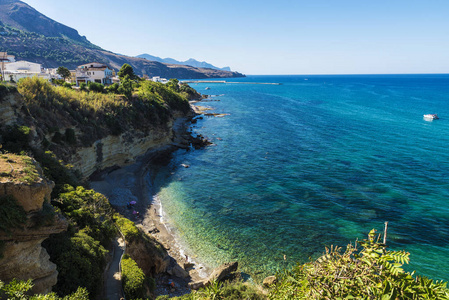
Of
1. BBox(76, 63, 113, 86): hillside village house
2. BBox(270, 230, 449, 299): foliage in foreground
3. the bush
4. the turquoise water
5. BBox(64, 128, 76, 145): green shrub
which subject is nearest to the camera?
BBox(270, 230, 449, 299): foliage in foreground

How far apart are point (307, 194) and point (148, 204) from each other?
926 inches

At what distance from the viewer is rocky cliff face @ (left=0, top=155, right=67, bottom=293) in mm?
12414

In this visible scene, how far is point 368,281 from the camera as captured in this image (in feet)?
22.7

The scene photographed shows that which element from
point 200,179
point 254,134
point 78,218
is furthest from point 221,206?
point 254,134

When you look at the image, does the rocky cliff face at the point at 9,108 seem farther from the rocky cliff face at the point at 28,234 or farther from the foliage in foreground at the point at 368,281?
the foliage in foreground at the point at 368,281

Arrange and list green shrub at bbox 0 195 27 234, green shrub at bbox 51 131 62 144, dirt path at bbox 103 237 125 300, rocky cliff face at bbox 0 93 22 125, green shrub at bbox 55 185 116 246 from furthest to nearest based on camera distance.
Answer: green shrub at bbox 51 131 62 144 < rocky cliff face at bbox 0 93 22 125 < green shrub at bbox 55 185 116 246 < dirt path at bbox 103 237 125 300 < green shrub at bbox 0 195 27 234

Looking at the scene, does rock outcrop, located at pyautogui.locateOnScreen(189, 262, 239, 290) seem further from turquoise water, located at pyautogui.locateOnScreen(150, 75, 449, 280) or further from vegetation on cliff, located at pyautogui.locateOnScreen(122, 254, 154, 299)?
vegetation on cliff, located at pyautogui.locateOnScreen(122, 254, 154, 299)

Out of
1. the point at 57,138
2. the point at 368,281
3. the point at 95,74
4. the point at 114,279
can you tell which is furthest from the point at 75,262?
the point at 95,74

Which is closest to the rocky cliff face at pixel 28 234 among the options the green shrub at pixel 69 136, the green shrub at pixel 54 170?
the green shrub at pixel 54 170

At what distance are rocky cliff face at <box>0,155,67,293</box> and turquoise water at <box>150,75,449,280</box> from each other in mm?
15872

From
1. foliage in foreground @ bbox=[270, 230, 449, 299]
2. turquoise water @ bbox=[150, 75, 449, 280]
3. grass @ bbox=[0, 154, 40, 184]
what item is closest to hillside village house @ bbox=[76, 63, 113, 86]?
turquoise water @ bbox=[150, 75, 449, 280]

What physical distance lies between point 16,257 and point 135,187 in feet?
89.3

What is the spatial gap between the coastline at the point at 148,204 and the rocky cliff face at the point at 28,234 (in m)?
10.5

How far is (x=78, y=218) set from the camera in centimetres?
1958
